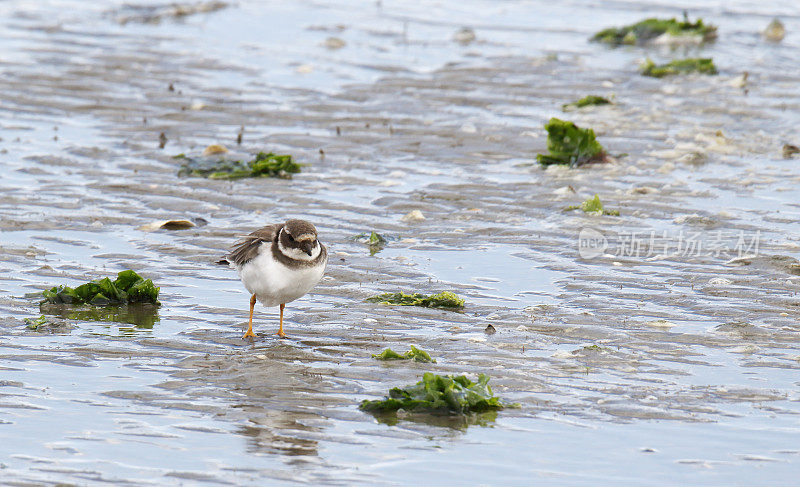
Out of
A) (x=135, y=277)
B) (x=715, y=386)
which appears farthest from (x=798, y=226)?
(x=135, y=277)

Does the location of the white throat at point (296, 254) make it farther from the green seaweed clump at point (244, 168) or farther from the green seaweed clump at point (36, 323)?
the green seaweed clump at point (244, 168)

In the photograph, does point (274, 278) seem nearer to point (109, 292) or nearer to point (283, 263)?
point (283, 263)

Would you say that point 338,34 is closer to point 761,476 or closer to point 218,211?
point 218,211

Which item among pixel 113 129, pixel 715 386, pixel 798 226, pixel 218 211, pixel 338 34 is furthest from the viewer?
pixel 338 34

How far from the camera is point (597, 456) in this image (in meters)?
6.56

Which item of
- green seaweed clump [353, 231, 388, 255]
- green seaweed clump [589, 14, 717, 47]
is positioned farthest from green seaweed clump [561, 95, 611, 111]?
green seaweed clump [353, 231, 388, 255]

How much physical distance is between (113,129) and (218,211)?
3955 mm

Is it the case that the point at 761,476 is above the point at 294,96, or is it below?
below

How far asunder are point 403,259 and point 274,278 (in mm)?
2421

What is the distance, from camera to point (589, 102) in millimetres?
16312

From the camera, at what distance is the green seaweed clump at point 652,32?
68.1 feet

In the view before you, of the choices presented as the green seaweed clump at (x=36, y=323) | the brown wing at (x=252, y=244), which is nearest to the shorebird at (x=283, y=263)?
the brown wing at (x=252, y=244)

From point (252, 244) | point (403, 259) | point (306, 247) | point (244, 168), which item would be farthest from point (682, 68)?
point (306, 247)

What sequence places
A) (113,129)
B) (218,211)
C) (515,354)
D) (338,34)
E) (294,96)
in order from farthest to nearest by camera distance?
Result: (338,34) → (294,96) → (113,129) → (218,211) → (515,354)
